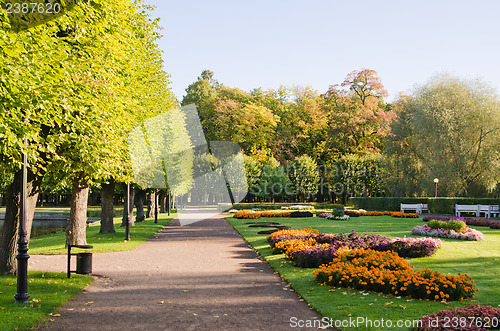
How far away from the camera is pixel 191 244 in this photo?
17.4 meters

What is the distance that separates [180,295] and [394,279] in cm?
438

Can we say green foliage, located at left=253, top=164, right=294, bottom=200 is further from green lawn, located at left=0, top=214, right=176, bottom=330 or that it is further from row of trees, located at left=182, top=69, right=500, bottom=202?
green lawn, located at left=0, top=214, right=176, bottom=330

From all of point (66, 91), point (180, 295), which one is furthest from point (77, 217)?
point (180, 295)

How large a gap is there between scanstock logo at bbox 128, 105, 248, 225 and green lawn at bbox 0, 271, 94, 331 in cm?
798

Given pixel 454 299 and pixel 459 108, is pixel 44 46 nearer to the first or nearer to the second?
pixel 454 299

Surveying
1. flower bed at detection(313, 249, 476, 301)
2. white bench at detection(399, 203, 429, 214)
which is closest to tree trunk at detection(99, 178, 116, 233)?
flower bed at detection(313, 249, 476, 301)

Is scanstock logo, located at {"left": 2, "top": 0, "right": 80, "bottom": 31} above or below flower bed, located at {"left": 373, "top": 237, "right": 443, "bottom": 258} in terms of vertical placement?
above

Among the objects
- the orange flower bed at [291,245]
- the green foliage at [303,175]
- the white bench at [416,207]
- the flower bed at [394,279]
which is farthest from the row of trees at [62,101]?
the green foliage at [303,175]

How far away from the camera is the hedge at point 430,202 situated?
3412 centimetres

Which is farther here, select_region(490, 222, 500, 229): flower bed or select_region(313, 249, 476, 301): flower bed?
select_region(490, 222, 500, 229): flower bed

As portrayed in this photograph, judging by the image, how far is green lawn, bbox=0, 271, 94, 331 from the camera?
22.3 feet

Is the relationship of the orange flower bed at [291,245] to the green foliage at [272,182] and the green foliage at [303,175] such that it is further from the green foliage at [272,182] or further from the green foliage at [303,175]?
the green foliage at [303,175]

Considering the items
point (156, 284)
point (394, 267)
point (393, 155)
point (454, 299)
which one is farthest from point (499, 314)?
point (393, 155)

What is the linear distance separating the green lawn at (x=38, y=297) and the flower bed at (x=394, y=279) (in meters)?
5.49
